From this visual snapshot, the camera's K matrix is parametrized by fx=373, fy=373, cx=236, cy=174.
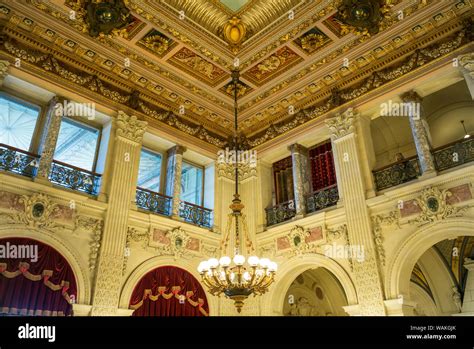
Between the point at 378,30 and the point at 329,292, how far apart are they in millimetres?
6734

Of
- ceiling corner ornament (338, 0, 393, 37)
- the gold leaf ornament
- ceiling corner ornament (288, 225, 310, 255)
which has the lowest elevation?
ceiling corner ornament (288, 225, 310, 255)

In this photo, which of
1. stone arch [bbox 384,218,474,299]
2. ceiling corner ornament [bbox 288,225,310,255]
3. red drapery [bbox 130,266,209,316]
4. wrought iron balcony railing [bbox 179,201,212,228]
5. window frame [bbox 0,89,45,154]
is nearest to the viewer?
stone arch [bbox 384,218,474,299]

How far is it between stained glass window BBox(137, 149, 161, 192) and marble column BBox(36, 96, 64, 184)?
2002 millimetres

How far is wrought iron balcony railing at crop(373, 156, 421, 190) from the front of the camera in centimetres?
657

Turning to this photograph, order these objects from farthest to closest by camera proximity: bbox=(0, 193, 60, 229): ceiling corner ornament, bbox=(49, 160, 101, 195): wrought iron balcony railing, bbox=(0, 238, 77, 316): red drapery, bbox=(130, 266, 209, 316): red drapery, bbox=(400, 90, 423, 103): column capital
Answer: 1. bbox=(400, 90, 423, 103): column capital
2. bbox=(130, 266, 209, 316): red drapery
3. bbox=(49, 160, 101, 195): wrought iron balcony railing
4. bbox=(0, 193, 60, 229): ceiling corner ornament
5. bbox=(0, 238, 77, 316): red drapery

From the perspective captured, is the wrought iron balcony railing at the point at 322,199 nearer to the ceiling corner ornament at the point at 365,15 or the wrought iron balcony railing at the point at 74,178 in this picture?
the ceiling corner ornament at the point at 365,15

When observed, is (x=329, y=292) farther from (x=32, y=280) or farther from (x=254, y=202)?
(x=32, y=280)

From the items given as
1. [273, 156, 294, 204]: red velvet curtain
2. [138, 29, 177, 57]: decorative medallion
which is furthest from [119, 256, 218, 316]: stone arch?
[138, 29, 177, 57]: decorative medallion

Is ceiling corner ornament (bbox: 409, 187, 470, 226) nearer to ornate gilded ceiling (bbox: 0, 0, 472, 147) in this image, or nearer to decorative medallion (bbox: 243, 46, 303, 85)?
ornate gilded ceiling (bbox: 0, 0, 472, 147)

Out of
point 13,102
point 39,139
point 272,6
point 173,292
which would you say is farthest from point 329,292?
point 13,102

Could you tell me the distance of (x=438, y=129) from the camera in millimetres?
9023

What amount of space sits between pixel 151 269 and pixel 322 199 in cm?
362

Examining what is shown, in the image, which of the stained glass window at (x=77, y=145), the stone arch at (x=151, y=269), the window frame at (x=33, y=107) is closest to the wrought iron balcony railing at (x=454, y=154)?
the stone arch at (x=151, y=269)

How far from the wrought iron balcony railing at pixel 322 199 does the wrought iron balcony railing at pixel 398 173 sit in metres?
0.87
